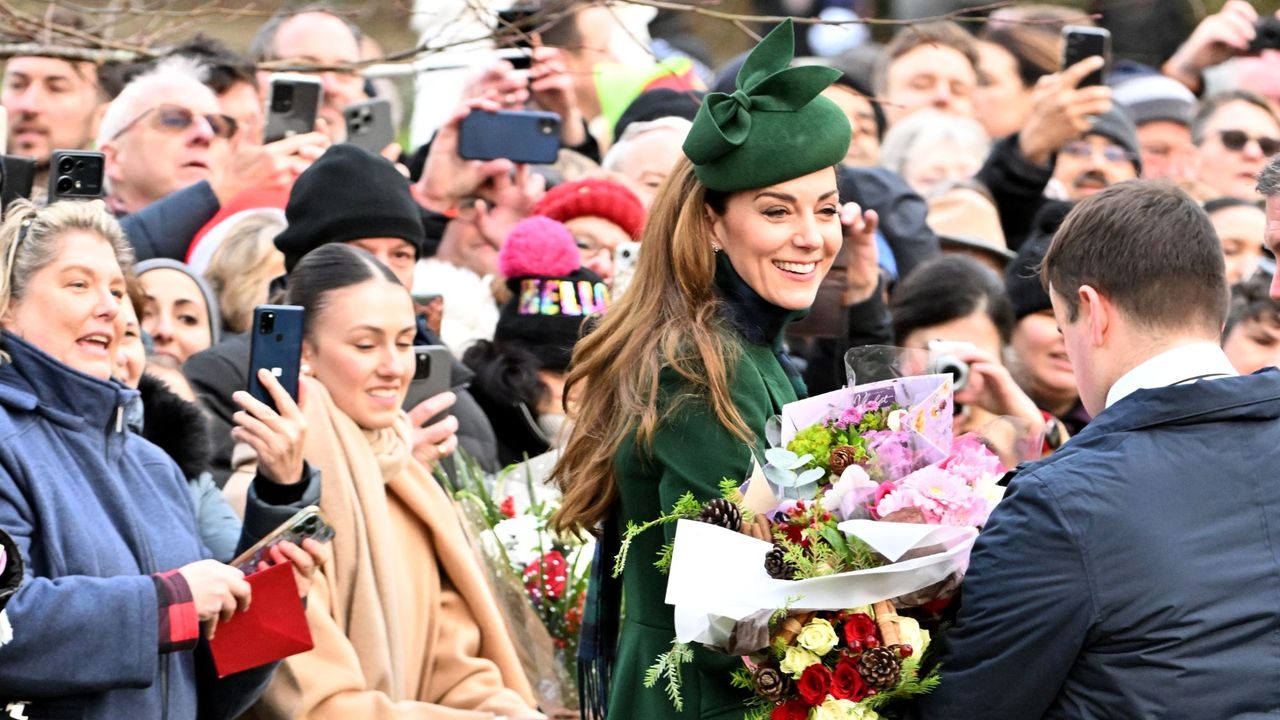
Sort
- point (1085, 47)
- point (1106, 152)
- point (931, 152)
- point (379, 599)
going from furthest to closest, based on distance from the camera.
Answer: point (931, 152)
point (1106, 152)
point (1085, 47)
point (379, 599)

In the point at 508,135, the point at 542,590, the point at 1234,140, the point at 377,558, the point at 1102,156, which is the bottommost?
the point at 542,590

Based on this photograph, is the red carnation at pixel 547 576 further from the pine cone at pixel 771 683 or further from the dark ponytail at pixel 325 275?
the pine cone at pixel 771 683

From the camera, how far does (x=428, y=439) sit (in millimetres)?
5652

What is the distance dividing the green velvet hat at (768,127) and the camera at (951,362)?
7.03 ft

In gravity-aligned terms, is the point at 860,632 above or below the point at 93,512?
above

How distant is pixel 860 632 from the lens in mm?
3381

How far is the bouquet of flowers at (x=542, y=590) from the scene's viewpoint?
531 cm

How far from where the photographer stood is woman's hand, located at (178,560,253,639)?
4.14 m

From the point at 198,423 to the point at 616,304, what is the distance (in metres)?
1.46

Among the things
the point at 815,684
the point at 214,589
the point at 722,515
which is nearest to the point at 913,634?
the point at 815,684

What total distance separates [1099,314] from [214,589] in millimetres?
2057

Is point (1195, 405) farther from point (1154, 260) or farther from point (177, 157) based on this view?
point (177, 157)

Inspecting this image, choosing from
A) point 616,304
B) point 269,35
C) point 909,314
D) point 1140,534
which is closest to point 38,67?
point 269,35

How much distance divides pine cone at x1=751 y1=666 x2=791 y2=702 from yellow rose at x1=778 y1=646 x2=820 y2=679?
0.07ft
